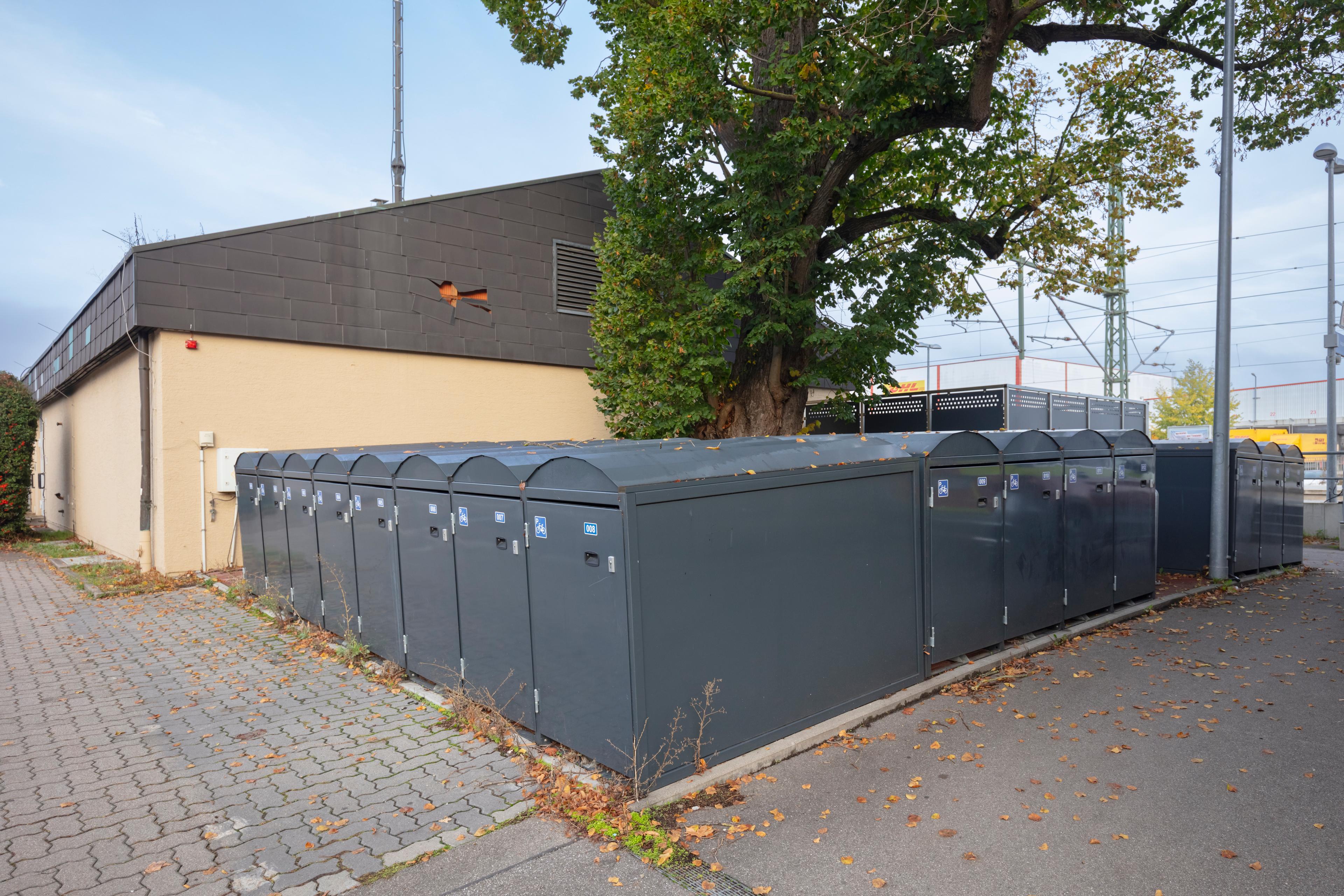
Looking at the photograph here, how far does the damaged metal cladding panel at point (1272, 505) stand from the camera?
10.7 m

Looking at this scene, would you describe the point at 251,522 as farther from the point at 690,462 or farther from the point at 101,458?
the point at 690,462

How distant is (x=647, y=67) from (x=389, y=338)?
5.78 metres

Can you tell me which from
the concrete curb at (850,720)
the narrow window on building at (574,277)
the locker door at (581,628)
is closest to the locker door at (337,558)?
the locker door at (581,628)

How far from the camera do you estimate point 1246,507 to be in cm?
1033

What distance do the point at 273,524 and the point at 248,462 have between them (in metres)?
1.27

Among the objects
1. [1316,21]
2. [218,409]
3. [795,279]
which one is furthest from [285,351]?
[1316,21]

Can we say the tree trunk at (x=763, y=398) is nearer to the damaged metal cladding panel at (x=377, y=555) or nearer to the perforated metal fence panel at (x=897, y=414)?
the perforated metal fence panel at (x=897, y=414)

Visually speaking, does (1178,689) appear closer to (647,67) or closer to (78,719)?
(78,719)

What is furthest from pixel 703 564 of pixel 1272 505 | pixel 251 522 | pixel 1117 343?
pixel 1117 343

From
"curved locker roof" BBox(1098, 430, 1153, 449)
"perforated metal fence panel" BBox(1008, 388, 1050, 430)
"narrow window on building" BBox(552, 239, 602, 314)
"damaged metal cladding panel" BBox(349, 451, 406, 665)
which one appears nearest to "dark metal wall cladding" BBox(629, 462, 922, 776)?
"damaged metal cladding panel" BBox(349, 451, 406, 665)

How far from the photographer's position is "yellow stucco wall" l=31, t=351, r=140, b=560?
1167 centimetres

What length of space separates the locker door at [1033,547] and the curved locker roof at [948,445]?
0.36 meters

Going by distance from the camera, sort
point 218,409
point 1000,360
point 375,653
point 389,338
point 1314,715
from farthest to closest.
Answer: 1. point 1000,360
2. point 389,338
3. point 218,409
4. point 375,653
5. point 1314,715

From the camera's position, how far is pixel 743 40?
9.84 m
